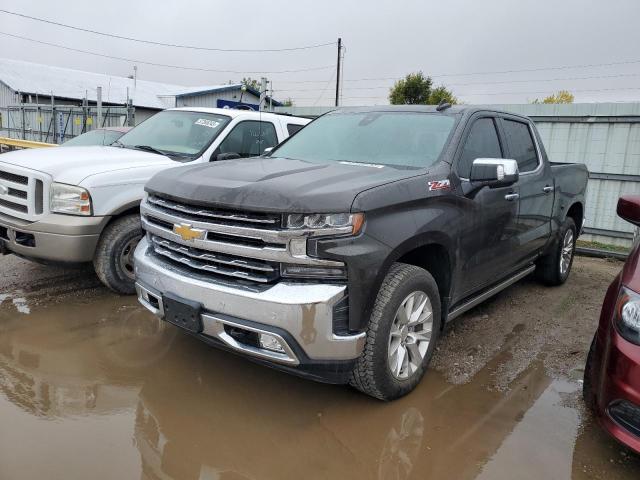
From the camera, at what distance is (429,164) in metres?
3.51

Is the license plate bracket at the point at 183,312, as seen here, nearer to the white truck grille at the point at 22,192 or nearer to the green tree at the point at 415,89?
the white truck grille at the point at 22,192

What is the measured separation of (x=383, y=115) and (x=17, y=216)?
327 cm

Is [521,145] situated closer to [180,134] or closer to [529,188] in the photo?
[529,188]

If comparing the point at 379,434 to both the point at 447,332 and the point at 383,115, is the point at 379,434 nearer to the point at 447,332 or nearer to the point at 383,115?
the point at 447,332

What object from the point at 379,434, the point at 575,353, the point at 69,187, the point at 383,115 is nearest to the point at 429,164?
the point at 383,115

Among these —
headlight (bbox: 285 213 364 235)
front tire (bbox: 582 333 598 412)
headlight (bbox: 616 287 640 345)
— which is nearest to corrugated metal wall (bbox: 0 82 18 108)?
headlight (bbox: 285 213 364 235)

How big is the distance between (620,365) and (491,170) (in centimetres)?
152

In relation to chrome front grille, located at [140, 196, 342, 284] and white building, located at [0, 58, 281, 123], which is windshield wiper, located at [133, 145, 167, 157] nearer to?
chrome front grille, located at [140, 196, 342, 284]

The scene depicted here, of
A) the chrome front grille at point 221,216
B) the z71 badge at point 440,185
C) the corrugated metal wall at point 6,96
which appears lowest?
the chrome front grille at point 221,216

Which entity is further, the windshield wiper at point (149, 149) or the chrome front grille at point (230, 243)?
the windshield wiper at point (149, 149)

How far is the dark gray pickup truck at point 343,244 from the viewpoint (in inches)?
106

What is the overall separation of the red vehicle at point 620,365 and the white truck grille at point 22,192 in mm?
4220

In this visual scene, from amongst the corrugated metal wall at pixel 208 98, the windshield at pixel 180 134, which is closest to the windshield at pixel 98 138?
the windshield at pixel 180 134

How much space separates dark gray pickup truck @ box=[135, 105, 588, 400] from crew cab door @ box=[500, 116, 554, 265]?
270 millimetres
